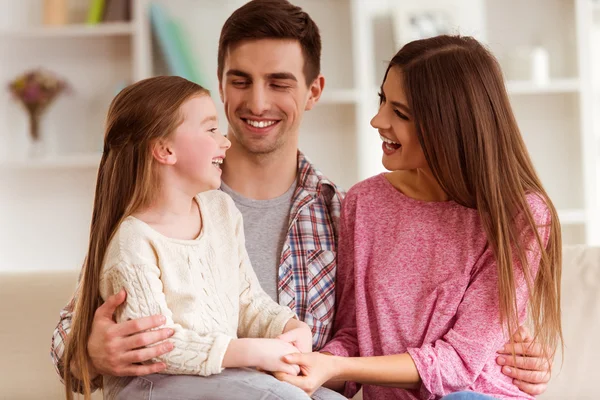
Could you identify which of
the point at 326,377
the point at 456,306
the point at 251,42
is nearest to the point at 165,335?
the point at 326,377

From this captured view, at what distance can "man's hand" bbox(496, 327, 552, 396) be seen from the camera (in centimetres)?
180

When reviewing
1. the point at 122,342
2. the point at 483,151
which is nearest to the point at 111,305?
the point at 122,342

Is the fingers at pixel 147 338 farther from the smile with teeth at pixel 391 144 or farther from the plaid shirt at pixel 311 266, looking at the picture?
the smile with teeth at pixel 391 144

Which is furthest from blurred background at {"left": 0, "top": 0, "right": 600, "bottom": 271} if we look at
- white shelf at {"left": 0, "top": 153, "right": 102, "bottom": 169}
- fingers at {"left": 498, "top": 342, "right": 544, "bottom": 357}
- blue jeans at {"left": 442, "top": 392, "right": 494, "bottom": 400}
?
blue jeans at {"left": 442, "top": 392, "right": 494, "bottom": 400}

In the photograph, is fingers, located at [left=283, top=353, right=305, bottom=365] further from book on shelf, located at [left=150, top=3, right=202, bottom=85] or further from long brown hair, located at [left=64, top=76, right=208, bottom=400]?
book on shelf, located at [left=150, top=3, right=202, bottom=85]

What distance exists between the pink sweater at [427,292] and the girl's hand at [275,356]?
1.03 ft

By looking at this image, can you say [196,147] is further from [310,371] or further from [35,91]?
[35,91]

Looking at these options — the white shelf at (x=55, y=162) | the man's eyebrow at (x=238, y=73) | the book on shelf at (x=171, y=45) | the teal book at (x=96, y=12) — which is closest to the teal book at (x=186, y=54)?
the book on shelf at (x=171, y=45)

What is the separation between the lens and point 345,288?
2.03 metres

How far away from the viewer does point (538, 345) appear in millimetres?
1843

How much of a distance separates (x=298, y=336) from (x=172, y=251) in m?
0.31

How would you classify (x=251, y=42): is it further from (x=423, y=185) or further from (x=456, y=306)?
(x=456, y=306)

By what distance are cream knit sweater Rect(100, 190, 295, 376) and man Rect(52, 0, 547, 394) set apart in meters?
0.31

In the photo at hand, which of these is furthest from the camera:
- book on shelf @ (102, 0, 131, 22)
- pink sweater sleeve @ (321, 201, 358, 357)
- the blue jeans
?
book on shelf @ (102, 0, 131, 22)
